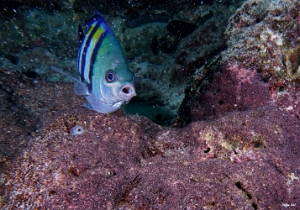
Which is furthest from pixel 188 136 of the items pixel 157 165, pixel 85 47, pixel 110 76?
pixel 85 47

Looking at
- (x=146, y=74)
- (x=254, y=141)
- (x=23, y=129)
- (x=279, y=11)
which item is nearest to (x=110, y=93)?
(x=254, y=141)

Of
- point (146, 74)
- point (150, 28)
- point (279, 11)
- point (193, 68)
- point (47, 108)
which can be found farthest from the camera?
point (150, 28)

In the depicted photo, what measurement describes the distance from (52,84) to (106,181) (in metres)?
3.55

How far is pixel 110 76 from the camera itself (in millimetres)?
1486

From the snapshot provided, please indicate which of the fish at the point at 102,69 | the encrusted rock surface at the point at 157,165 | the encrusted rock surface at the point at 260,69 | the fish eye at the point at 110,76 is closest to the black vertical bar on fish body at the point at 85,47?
the fish at the point at 102,69

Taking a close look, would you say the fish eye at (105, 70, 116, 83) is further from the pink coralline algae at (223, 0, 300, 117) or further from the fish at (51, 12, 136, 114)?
the pink coralline algae at (223, 0, 300, 117)

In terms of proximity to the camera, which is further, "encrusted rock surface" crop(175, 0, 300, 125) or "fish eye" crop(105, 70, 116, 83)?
"encrusted rock surface" crop(175, 0, 300, 125)

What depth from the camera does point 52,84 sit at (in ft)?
15.5

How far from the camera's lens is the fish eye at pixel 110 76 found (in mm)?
1472

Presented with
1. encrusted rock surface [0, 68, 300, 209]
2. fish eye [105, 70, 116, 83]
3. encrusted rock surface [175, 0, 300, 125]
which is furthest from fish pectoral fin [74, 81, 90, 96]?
encrusted rock surface [175, 0, 300, 125]

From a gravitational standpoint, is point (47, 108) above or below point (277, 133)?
above

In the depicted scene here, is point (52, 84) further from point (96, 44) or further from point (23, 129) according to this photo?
point (96, 44)

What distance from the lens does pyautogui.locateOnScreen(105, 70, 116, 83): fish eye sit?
1472 mm

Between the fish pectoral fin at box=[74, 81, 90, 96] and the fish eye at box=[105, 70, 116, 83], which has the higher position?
the fish pectoral fin at box=[74, 81, 90, 96]
